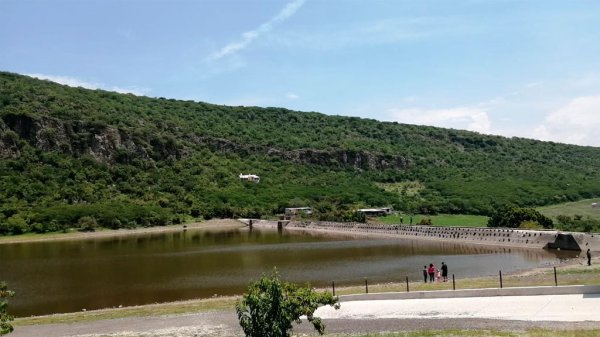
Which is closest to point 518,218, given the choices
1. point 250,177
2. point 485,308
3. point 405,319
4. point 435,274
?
point 435,274

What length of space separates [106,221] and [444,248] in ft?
218

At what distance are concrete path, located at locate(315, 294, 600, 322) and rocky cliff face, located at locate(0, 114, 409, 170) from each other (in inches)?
4950

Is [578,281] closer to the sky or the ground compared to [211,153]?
closer to the ground

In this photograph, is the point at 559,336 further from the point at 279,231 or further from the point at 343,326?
the point at 279,231

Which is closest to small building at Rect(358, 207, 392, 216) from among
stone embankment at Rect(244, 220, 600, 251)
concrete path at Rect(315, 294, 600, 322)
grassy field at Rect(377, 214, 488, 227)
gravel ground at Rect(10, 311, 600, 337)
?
grassy field at Rect(377, 214, 488, 227)

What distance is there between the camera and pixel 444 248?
67.1m

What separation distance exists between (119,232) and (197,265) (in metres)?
51.8

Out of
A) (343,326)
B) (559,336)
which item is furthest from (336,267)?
(559,336)

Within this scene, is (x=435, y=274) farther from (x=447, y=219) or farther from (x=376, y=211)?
(x=376, y=211)

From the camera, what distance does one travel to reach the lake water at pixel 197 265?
39.6 meters

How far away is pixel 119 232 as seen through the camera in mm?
100812

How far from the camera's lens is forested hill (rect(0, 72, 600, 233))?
379ft

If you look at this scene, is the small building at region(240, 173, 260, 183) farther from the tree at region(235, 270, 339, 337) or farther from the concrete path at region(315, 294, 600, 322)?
the tree at region(235, 270, 339, 337)

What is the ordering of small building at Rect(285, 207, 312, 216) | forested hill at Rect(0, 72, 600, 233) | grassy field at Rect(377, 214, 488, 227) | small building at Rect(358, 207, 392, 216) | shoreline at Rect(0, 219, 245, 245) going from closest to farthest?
shoreline at Rect(0, 219, 245, 245)
grassy field at Rect(377, 214, 488, 227)
forested hill at Rect(0, 72, 600, 233)
small building at Rect(358, 207, 392, 216)
small building at Rect(285, 207, 312, 216)
